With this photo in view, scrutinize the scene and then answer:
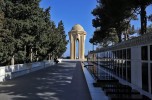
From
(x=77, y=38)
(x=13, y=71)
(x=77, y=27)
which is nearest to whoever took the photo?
(x=13, y=71)

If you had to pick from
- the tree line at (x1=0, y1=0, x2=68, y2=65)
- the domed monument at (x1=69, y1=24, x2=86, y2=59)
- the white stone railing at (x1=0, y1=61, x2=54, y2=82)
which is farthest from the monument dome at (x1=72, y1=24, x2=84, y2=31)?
the tree line at (x1=0, y1=0, x2=68, y2=65)

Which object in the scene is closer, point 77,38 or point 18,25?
point 18,25

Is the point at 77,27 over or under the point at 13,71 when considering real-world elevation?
over

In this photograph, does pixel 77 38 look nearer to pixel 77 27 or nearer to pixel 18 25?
pixel 77 27

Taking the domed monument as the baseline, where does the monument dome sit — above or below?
above

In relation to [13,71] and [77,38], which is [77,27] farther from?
[13,71]

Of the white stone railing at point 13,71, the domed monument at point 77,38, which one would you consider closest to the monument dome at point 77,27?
the domed monument at point 77,38

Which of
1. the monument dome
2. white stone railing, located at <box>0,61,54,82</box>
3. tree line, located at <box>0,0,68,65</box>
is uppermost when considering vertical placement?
the monument dome

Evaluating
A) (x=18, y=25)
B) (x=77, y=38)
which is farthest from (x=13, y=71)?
(x=77, y=38)

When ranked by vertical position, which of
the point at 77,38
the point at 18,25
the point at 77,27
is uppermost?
the point at 77,27

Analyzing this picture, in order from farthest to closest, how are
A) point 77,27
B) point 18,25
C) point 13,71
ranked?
point 77,27
point 18,25
point 13,71

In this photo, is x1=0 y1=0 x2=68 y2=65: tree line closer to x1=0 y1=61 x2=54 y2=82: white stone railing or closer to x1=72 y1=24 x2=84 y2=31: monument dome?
x1=0 y1=61 x2=54 y2=82: white stone railing

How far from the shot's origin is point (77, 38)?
108 metres

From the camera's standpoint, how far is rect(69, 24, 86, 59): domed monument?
352 ft
